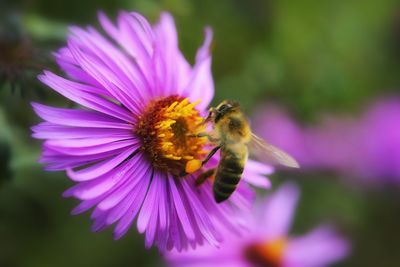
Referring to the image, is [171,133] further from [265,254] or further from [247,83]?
[247,83]

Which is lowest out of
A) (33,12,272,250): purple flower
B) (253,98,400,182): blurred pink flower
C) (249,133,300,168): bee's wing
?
(33,12,272,250): purple flower

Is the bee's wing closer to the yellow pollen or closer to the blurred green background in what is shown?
the yellow pollen

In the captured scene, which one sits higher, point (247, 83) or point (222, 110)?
point (247, 83)

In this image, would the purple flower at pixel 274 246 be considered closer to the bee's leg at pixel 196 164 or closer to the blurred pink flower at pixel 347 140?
the blurred pink flower at pixel 347 140

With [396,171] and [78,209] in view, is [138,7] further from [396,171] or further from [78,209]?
[396,171]

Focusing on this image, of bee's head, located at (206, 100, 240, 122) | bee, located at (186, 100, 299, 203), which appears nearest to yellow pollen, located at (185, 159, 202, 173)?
bee, located at (186, 100, 299, 203)

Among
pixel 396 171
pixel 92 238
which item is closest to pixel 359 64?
pixel 396 171

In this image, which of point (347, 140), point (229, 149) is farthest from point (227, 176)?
point (347, 140)
